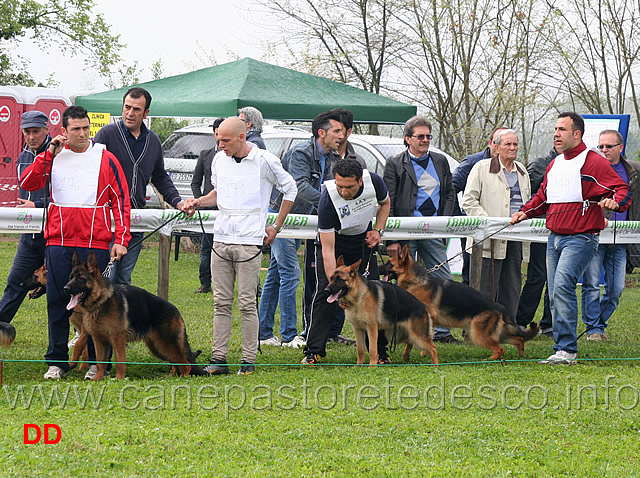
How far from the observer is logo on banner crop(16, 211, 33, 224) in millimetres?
6732


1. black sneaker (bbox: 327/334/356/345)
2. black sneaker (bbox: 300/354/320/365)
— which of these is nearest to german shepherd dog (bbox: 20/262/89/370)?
black sneaker (bbox: 300/354/320/365)

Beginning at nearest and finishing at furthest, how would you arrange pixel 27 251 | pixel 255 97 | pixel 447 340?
1. pixel 27 251
2. pixel 447 340
3. pixel 255 97

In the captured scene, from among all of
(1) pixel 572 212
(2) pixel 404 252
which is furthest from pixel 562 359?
(2) pixel 404 252

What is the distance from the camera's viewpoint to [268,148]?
14.2m

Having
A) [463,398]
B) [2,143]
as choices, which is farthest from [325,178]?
[2,143]

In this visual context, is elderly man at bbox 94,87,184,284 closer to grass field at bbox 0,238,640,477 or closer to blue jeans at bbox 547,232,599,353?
grass field at bbox 0,238,640,477

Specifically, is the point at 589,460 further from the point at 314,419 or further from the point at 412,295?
the point at 412,295

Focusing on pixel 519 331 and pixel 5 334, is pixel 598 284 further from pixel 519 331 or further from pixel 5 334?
pixel 5 334

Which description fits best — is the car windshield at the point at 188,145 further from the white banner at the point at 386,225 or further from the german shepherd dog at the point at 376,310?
the german shepherd dog at the point at 376,310

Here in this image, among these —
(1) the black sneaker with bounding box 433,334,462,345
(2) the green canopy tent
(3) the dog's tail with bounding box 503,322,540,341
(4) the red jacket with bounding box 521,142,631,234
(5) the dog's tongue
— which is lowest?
(1) the black sneaker with bounding box 433,334,462,345

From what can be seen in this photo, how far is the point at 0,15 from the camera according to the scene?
27.6m

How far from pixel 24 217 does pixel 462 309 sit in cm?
397

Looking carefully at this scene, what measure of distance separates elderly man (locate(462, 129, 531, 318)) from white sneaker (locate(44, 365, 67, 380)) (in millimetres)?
4276

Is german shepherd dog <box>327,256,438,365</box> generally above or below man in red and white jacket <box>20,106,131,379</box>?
below
